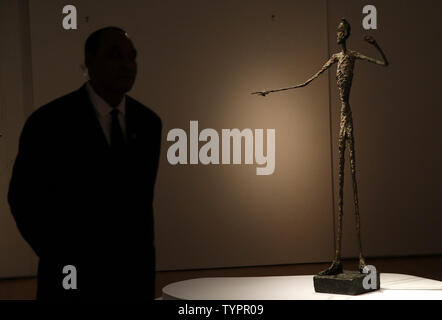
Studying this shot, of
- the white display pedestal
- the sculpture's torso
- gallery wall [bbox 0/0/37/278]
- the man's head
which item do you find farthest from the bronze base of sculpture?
the man's head

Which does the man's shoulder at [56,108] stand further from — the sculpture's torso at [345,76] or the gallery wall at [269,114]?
the gallery wall at [269,114]

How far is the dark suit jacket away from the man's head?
0.23 feet

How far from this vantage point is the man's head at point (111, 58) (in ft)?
4.51

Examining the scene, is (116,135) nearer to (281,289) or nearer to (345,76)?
(345,76)

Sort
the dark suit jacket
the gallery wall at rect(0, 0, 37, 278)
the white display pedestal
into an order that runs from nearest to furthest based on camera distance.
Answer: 1. the dark suit jacket
2. the white display pedestal
3. the gallery wall at rect(0, 0, 37, 278)

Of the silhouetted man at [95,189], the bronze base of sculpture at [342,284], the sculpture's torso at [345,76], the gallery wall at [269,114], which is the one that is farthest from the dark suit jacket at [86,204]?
the gallery wall at [269,114]

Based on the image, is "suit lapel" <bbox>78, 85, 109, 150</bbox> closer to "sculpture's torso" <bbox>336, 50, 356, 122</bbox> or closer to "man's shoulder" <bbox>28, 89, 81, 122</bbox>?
"man's shoulder" <bbox>28, 89, 81, 122</bbox>

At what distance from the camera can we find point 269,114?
301 inches

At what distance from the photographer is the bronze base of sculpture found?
4.74 m

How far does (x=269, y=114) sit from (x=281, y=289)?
297 centimetres

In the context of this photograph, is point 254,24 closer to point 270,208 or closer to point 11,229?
point 270,208

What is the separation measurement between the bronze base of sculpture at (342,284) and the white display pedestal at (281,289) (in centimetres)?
5

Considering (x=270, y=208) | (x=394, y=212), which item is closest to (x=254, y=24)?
(x=270, y=208)

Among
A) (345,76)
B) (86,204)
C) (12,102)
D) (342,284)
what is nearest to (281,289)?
(342,284)
